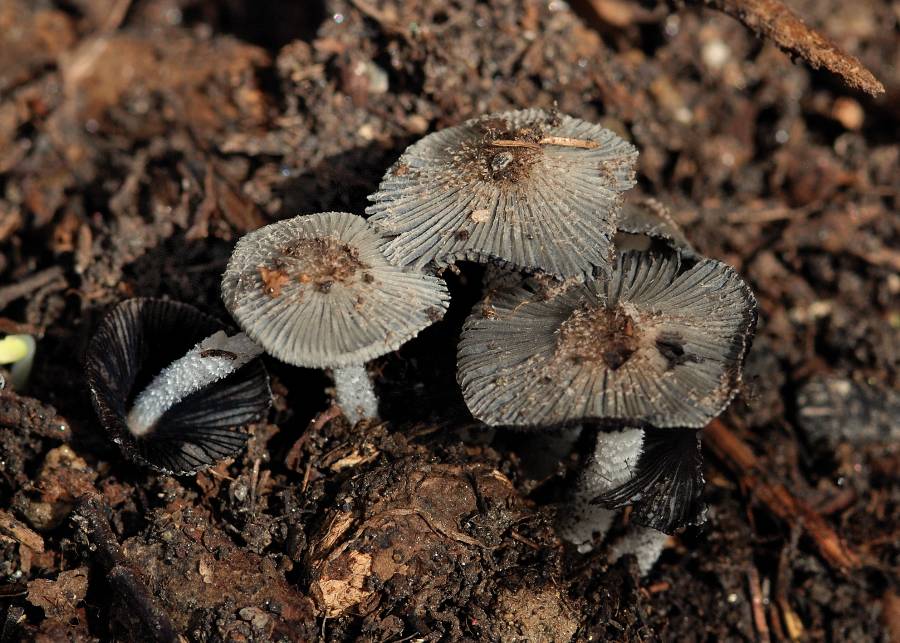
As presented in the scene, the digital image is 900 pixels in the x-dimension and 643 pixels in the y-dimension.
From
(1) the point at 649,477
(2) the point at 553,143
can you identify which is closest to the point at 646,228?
(2) the point at 553,143

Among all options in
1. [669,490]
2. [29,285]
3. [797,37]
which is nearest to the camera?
[669,490]

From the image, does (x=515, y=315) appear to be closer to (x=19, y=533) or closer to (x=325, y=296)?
(x=325, y=296)

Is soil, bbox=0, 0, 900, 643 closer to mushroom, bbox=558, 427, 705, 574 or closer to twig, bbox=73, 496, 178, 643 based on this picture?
twig, bbox=73, 496, 178, 643

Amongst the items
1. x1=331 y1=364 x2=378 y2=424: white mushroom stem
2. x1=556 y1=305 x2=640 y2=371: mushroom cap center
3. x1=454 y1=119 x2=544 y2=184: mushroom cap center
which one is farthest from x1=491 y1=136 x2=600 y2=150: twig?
x1=331 y1=364 x2=378 y2=424: white mushroom stem

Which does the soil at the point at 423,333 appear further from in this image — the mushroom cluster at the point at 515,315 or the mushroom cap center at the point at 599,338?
the mushroom cap center at the point at 599,338

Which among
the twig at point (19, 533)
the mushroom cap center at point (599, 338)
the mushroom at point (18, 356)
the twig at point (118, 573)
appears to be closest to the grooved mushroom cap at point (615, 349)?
the mushroom cap center at point (599, 338)
